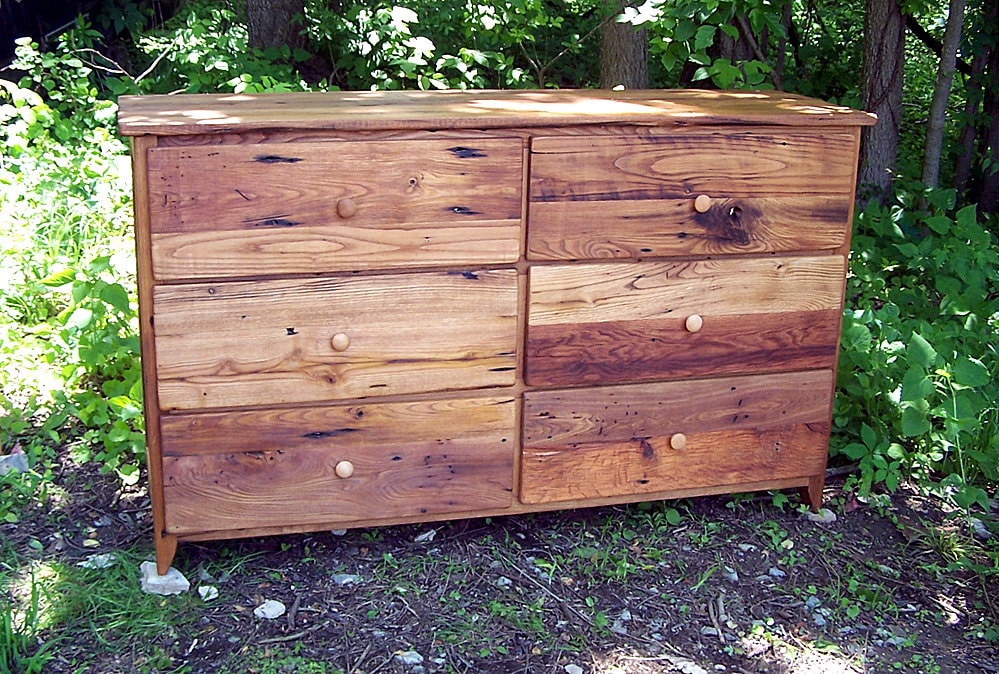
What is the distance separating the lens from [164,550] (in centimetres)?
269

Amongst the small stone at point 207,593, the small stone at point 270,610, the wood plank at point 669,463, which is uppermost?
the wood plank at point 669,463

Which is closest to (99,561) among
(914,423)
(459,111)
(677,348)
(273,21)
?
(459,111)

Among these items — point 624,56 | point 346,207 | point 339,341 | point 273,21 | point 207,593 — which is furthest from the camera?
point 273,21

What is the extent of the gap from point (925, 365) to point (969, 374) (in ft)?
0.45

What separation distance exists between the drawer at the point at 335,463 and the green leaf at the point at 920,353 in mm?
1198

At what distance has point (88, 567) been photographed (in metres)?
2.78

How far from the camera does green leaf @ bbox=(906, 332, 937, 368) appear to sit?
10.2ft

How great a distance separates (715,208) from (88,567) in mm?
1822

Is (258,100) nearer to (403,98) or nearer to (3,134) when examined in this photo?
(403,98)

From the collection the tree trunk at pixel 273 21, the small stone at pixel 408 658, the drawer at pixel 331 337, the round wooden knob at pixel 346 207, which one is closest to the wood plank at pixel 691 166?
the drawer at pixel 331 337

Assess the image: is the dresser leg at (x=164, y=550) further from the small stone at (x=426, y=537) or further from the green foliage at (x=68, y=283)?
the small stone at (x=426, y=537)

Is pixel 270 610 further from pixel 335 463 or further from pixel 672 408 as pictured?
pixel 672 408

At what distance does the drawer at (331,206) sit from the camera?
2.42m

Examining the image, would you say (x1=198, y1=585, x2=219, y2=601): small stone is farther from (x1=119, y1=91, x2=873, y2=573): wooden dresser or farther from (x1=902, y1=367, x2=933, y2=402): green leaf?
(x1=902, y1=367, x2=933, y2=402): green leaf
